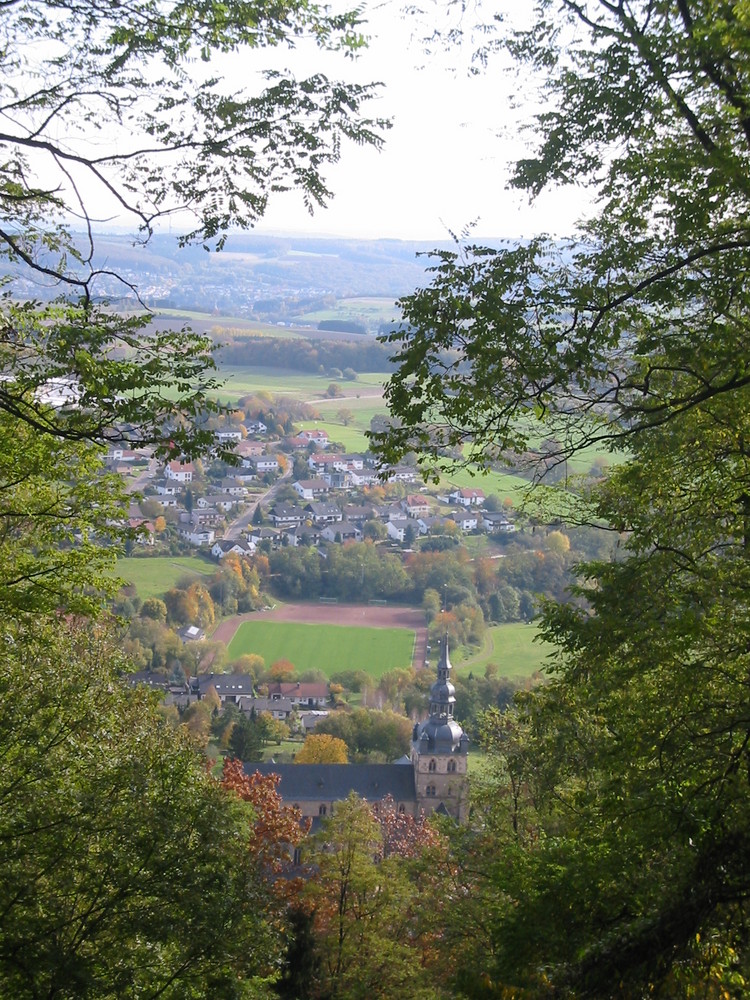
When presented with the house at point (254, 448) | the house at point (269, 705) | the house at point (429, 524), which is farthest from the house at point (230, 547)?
the house at point (269, 705)

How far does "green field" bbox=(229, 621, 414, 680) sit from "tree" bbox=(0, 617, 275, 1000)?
37.6 meters

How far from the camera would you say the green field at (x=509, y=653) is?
43.0m

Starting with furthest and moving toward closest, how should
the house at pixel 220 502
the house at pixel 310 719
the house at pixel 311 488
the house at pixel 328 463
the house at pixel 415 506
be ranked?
the house at pixel 328 463 < the house at pixel 311 488 < the house at pixel 415 506 < the house at pixel 220 502 < the house at pixel 310 719

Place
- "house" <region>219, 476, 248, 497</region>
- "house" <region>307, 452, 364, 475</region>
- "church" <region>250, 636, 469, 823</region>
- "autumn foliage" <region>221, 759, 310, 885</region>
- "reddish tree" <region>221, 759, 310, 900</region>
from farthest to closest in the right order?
"house" <region>307, 452, 364, 475</region> → "house" <region>219, 476, 248, 497</region> → "church" <region>250, 636, 469, 823</region> → "autumn foliage" <region>221, 759, 310, 885</region> → "reddish tree" <region>221, 759, 310, 900</region>

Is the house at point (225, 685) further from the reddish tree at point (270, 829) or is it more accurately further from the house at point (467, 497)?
the house at point (467, 497)

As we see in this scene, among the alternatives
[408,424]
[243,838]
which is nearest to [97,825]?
[243,838]

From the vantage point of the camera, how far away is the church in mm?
35812

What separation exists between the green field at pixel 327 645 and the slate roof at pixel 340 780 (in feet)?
28.4

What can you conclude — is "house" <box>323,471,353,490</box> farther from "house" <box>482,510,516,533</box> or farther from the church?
the church

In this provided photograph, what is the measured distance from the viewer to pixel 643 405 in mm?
6164

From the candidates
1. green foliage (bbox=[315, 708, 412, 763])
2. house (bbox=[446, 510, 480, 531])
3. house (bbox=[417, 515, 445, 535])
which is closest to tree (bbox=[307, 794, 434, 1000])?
green foliage (bbox=[315, 708, 412, 763])

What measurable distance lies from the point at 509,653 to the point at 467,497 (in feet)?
81.6

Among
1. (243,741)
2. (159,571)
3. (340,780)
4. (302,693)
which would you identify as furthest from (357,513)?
(243,741)

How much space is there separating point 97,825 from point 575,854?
369 centimetres
